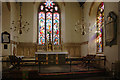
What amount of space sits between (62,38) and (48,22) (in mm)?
1898

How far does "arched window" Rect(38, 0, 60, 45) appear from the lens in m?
12.7

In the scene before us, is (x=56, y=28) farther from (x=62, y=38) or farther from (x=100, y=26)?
(x=100, y=26)

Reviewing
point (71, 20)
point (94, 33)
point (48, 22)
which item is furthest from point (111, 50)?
point (48, 22)

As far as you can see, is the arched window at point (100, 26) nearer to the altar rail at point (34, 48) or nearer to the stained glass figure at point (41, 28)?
the altar rail at point (34, 48)

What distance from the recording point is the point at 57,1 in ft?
42.1

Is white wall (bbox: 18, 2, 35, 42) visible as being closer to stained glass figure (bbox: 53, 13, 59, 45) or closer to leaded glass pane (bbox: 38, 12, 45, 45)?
leaded glass pane (bbox: 38, 12, 45, 45)

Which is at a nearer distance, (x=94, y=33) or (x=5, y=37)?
(x=5, y=37)

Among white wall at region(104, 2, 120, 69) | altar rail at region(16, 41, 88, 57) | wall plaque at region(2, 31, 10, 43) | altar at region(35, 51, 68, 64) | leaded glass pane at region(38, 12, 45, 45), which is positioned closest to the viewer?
white wall at region(104, 2, 120, 69)

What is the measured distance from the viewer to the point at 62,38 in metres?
12.4

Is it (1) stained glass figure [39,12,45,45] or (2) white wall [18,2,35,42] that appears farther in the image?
(1) stained glass figure [39,12,45,45]

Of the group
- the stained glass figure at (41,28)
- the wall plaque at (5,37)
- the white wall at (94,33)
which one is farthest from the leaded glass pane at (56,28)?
the wall plaque at (5,37)

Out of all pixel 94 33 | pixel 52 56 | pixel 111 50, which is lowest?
pixel 52 56

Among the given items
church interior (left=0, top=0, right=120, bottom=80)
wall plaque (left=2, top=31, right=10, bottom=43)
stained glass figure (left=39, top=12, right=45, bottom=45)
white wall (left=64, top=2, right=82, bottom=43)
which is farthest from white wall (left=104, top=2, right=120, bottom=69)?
stained glass figure (left=39, top=12, right=45, bottom=45)

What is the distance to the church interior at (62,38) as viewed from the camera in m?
6.99
